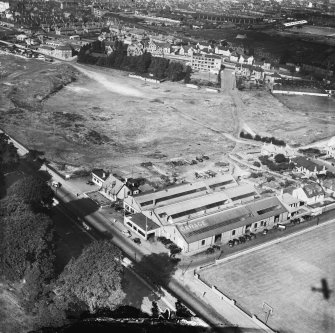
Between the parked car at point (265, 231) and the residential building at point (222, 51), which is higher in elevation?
the parked car at point (265, 231)

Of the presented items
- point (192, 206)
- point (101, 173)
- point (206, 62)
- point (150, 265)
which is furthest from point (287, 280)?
point (206, 62)

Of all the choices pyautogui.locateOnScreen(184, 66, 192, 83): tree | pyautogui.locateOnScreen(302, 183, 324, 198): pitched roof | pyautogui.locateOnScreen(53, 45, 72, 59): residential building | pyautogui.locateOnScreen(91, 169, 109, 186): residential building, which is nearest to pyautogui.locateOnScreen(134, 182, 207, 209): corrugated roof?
pyautogui.locateOnScreen(91, 169, 109, 186): residential building

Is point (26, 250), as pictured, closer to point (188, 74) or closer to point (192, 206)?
point (192, 206)

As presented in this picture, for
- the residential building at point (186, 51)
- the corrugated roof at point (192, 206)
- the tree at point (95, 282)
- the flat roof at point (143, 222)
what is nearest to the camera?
the tree at point (95, 282)

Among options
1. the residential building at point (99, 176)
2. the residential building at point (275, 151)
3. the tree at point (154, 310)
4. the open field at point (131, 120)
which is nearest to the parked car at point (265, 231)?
the open field at point (131, 120)

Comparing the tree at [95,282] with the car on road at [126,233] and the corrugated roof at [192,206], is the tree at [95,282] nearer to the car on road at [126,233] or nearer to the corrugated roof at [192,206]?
the car on road at [126,233]

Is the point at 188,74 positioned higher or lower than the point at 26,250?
lower

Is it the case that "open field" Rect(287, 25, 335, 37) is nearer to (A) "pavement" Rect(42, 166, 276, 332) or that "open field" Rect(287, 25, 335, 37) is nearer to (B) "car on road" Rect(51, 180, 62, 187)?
(B) "car on road" Rect(51, 180, 62, 187)
